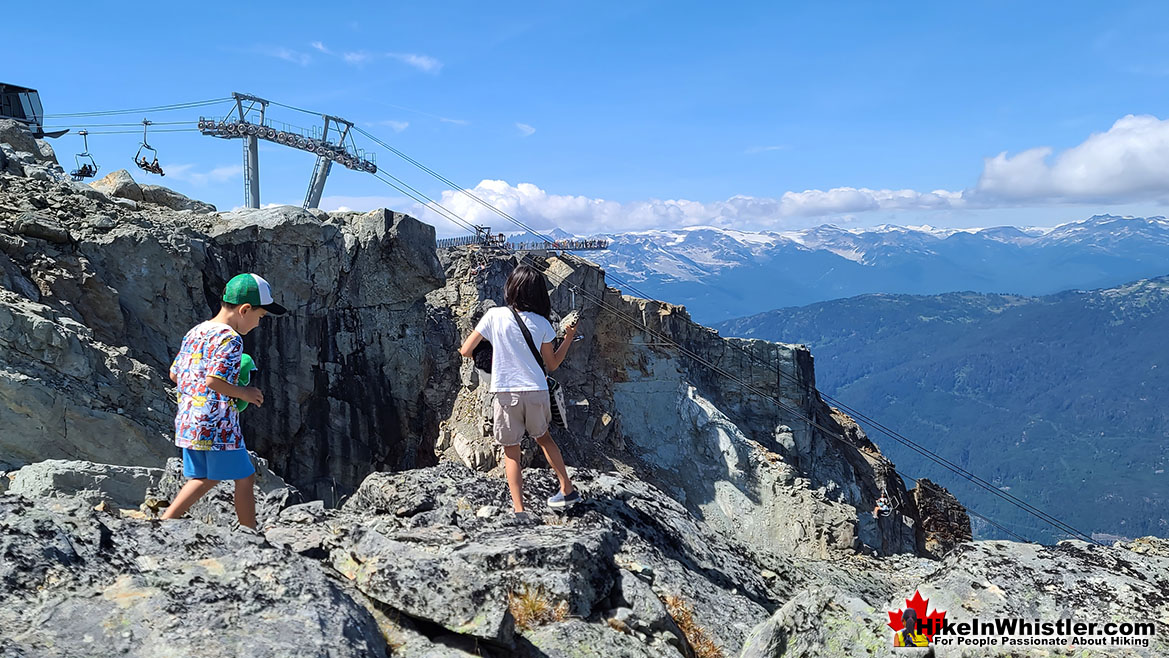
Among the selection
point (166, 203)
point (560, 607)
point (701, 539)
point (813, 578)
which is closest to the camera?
point (560, 607)

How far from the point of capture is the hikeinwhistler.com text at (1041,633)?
5.49 metres

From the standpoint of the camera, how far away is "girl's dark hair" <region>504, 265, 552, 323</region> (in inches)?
301

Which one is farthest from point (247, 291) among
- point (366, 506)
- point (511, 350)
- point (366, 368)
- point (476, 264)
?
point (476, 264)

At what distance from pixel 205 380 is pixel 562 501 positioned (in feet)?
11.4

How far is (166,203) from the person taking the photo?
25.8 m

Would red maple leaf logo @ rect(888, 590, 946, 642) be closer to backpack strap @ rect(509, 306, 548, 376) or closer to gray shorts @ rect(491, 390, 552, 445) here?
gray shorts @ rect(491, 390, 552, 445)

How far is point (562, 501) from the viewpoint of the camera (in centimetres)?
801

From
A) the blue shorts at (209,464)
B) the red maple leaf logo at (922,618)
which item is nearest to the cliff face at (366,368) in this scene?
the red maple leaf logo at (922,618)

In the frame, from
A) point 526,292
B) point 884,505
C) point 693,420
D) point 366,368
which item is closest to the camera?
point 526,292

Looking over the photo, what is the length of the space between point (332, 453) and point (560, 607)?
22.2m

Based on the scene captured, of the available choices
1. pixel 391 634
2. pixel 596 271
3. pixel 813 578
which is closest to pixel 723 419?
pixel 596 271

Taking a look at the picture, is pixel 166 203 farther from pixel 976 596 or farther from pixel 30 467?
pixel 976 596

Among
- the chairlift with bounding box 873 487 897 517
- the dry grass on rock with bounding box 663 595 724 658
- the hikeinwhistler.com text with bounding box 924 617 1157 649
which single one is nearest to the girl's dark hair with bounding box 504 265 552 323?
the dry grass on rock with bounding box 663 595 724 658

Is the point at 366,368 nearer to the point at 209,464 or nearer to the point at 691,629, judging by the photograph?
the point at 209,464
